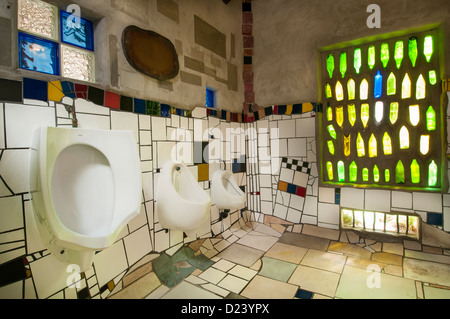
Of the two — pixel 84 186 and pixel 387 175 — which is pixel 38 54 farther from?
pixel 387 175

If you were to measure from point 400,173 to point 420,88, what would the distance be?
76 cm

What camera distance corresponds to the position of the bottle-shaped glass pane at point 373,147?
6.89 ft

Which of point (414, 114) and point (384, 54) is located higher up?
point (384, 54)

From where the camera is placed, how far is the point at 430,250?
6.18ft

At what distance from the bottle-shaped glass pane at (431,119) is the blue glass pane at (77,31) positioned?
2.67m

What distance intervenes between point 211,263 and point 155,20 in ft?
6.45

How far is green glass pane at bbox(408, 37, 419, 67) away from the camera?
1.93 metres

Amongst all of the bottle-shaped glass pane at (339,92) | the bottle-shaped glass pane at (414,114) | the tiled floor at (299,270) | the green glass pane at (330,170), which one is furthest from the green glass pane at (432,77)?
the tiled floor at (299,270)

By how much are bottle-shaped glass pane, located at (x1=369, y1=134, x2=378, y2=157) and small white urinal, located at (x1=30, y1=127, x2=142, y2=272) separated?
209 centimetres

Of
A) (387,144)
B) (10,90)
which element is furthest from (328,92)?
(10,90)

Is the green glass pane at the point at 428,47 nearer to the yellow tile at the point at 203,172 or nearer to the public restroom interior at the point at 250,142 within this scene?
the public restroom interior at the point at 250,142

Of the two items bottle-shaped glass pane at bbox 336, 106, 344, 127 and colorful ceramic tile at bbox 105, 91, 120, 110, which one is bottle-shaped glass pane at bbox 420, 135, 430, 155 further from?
colorful ceramic tile at bbox 105, 91, 120, 110

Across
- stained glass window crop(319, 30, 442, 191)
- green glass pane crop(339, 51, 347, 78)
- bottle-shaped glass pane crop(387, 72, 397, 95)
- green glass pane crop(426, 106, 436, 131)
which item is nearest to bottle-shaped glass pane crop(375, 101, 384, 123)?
stained glass window crop(319, 30, 442, 191)

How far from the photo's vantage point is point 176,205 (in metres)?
1.52
